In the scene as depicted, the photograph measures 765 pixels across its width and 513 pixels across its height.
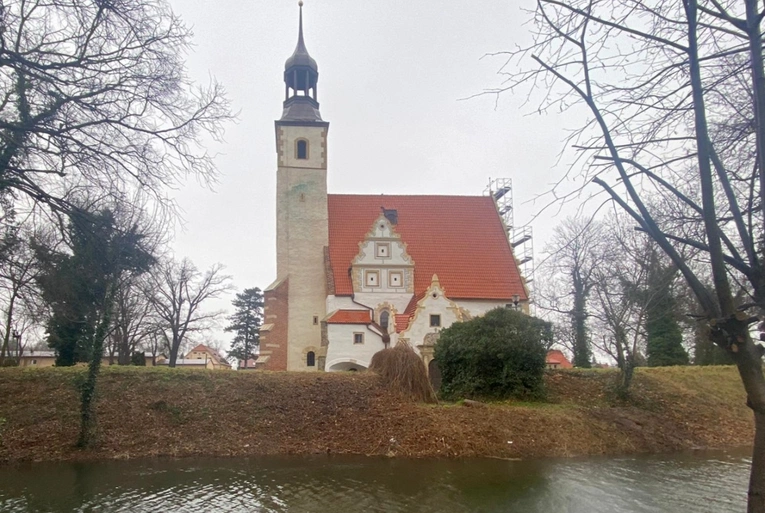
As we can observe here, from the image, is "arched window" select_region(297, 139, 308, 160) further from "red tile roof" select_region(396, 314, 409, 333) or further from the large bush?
the large bush

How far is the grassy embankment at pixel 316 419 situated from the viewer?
49.4 ft

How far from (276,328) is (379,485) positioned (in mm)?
19108

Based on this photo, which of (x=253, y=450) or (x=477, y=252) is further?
(x=477, y=252)

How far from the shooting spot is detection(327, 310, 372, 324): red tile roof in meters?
27.1

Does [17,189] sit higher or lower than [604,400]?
higher

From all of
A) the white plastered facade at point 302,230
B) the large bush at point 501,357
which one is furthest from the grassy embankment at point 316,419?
the white plastered facade at point 302,230

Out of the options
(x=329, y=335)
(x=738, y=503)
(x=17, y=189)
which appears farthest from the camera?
(x=329, y=335)

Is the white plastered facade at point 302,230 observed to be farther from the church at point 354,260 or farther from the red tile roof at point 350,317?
the red tile roof at point 350,317

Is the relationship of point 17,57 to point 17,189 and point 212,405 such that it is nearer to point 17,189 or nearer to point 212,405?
point 17,189

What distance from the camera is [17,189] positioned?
6.09m

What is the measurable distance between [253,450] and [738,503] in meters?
11.1

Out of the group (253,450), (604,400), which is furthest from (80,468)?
(604,400)

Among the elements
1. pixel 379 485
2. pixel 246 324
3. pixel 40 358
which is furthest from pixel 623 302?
pixel 40 358

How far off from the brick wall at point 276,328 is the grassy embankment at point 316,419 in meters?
9.58
